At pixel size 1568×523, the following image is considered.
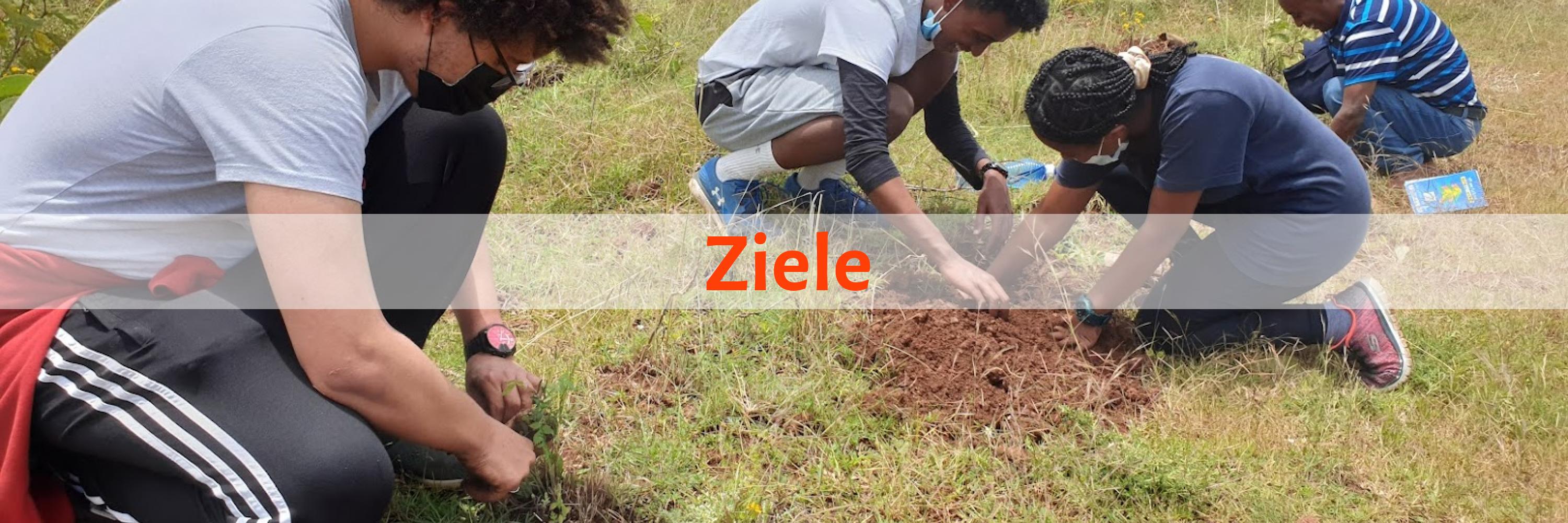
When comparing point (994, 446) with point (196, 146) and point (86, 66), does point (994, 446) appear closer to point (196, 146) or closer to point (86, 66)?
point (196, 146)

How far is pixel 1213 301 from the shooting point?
3.00 metres

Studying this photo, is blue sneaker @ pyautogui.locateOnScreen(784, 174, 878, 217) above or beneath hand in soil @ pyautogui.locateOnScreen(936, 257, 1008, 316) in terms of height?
beneath

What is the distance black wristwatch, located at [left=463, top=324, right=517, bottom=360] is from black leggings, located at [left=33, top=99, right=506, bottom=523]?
520 millimetres

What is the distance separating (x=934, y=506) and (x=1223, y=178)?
1085 mm

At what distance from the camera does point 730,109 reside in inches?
134

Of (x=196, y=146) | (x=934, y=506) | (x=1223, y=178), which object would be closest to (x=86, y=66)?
(x=196, y=146)

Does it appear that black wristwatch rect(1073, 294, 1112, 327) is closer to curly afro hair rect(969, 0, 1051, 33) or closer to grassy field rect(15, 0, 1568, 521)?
grassy field rect(15, 0, 1568, 521)

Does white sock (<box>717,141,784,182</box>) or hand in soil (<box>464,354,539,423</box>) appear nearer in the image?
hand in soil (<box>464,354,539,423</box>)

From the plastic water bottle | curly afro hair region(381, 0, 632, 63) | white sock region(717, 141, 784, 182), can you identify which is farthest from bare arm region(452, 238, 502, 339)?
the plastic water bottle

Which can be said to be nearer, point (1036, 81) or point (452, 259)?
point (452, 259)

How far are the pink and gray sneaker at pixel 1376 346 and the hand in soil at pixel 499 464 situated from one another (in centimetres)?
216

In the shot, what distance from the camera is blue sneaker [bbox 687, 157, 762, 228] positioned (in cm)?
342
